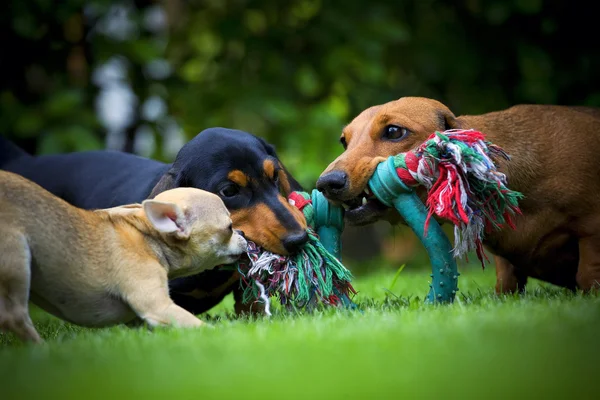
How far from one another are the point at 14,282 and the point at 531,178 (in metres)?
3.06

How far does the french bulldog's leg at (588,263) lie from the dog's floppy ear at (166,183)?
8.08 feet

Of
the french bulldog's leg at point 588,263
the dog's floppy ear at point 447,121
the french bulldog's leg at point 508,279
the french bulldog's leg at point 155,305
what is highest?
the dog's floppy ear at point 447,121

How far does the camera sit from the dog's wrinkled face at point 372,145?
4617 mm

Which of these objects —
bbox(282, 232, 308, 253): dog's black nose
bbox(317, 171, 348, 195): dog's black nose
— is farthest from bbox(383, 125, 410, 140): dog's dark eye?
bbox(282, 232, 308, 253): dog's black nose

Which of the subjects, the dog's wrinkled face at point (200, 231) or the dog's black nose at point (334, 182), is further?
the dog's black nose at point (334, 182)

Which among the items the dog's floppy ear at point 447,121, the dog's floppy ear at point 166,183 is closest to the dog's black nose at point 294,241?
the dog's floppy ear at point 166,183

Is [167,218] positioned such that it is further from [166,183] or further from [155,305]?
[166,183]

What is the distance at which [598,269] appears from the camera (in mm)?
4566

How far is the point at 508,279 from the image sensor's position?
17.3ft

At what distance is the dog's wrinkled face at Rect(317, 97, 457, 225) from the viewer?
182 inches

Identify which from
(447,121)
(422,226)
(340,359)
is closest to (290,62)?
(447,121)

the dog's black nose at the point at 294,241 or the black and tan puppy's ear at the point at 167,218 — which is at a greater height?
the black and tan puppy's ear at the point at 167,218

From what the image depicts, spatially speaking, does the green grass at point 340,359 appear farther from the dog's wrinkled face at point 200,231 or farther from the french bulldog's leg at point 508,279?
the french bulldog's leg at point 508,279

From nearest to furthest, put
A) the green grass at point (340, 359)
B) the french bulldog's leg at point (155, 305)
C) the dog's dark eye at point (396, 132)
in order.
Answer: the green grass at point (340, 359) → the french bulldog's leg at point (155, 305) → the dog's dark eye at point (396, 132)
